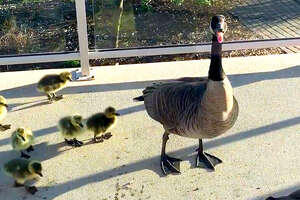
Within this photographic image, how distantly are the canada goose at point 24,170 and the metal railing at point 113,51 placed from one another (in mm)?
1733

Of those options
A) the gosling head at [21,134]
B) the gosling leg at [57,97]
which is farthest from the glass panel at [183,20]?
the gosling head at [21,134]

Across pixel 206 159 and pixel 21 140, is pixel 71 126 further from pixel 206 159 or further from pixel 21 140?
pixel 206 159

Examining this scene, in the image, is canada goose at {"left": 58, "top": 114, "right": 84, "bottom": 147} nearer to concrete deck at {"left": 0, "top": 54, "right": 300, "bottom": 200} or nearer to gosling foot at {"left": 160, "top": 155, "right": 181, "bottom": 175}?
concrete deck at {"left": 0, "top": 54, "right": 300, "bottom": 200}

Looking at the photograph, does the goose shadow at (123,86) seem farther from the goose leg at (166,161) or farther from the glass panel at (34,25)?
the goose leg at (166,161)

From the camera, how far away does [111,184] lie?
147 inches

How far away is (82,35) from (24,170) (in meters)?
1.80

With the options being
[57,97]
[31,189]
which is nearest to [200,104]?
[31,189]

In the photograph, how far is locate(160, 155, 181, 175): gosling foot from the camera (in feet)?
12.6

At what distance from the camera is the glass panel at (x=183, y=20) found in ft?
17.0

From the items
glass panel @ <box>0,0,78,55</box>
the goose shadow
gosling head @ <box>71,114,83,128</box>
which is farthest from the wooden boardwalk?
→ gosling head @ <box>71,114,83,128</box>

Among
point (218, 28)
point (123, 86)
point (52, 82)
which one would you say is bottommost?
point (123, 86)

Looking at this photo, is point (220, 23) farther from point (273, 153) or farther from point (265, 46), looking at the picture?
point (265, 46)

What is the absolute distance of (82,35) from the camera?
4984 millimetres

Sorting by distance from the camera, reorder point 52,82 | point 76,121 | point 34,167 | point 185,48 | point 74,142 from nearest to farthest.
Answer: point 34,167
point 76,121
point 74,142
point 52,82
point 185,48
